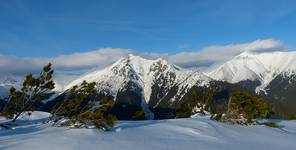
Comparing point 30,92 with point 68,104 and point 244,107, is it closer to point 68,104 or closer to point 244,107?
point 68,104

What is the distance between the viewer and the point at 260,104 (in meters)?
21.4

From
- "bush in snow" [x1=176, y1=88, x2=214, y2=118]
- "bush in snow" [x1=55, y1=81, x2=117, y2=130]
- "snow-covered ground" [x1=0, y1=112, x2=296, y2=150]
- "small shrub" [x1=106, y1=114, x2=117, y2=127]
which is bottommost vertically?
"snow-covered ground" [x1=0, y1=112, x2=296, y2=150]

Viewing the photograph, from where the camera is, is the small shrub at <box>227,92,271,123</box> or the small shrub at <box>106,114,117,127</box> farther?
the small shrub at <box>227,92,271,123</box>

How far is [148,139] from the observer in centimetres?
1038

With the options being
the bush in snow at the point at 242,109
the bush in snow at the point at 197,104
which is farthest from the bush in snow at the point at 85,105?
the bush in snow at the point at 197,104

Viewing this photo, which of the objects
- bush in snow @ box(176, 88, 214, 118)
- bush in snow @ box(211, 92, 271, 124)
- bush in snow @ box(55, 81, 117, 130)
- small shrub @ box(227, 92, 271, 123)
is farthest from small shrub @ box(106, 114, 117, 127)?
bush in snow @ box(176, 88, 214, 118)

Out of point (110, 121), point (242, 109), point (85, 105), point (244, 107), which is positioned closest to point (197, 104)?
point (244, 107)

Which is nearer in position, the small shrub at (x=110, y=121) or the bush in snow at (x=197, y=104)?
the small shrub at (x=110, y=121)

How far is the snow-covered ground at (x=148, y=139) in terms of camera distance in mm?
9062

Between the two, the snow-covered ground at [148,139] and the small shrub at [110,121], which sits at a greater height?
the small shrub at [110,121]

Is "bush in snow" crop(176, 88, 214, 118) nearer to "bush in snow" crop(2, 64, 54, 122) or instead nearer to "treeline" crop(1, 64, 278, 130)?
"treeline" crop(1, 64, 278, 130)

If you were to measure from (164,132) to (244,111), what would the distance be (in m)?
7.90

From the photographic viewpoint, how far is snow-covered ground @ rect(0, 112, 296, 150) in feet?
29.7

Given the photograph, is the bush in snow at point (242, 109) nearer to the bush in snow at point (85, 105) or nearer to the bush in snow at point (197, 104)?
the bush in snow at point (85, 105)
